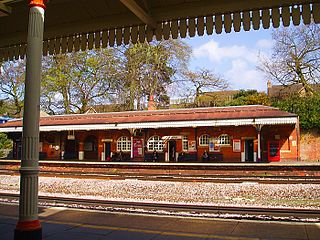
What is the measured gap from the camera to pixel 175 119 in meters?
23.5

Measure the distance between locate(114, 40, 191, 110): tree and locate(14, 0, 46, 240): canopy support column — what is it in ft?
103

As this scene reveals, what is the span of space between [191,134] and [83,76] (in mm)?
→ 17158

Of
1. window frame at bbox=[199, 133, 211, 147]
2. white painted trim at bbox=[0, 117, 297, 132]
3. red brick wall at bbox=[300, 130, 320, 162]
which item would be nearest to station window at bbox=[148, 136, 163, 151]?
white painted trim at bbox=[0, 117, 297, 132]

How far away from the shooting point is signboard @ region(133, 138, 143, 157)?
26859 mm

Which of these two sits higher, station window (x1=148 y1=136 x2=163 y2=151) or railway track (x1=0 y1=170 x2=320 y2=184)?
station window (x1=148 y1=136 x2=163 y2=151)

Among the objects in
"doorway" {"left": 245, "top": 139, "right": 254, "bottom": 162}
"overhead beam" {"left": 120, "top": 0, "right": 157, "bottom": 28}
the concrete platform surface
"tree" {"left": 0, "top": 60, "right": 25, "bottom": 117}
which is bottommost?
the concrete platform surface

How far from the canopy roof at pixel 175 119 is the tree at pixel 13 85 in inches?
368

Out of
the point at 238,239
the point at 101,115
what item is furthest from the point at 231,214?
the point at 101,115

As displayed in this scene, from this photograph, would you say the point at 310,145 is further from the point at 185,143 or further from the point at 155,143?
the point at 155,143

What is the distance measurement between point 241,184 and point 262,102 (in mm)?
21373

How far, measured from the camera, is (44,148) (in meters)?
30.7

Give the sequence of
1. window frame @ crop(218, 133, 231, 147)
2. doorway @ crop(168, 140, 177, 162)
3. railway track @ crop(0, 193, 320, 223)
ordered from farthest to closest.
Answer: doorway @ crop(168, 140, 177, 162) < window frame @ crop(218, 133, 231, 147) < railway track @ crop(0, 193, 320, 223)

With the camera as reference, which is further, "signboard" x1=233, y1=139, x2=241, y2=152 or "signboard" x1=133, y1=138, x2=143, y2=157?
"signboard" x1=133, y1=138, x2=143, y2=157

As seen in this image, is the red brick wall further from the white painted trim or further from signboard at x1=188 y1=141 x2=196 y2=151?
signboard at x1=188 y1=141 x2=196 y2=151
